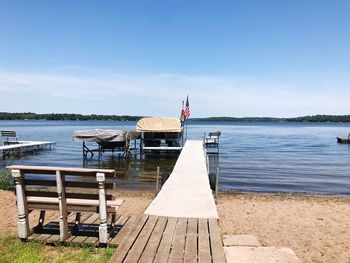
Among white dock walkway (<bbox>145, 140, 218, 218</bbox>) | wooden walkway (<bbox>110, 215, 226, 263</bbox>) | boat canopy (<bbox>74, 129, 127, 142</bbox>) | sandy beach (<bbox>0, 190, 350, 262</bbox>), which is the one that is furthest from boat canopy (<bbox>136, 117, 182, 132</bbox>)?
wooden walkway (<bbox>110, 215, 226, 263</bbox>)

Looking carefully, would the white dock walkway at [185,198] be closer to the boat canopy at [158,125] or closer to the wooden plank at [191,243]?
the wooden plank at [191,243]

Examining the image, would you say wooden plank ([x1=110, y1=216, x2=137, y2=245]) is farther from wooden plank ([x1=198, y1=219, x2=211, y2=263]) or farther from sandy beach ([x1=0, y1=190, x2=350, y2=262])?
sandy beach ([x1=0, y1=190, x2=350, y2=262])

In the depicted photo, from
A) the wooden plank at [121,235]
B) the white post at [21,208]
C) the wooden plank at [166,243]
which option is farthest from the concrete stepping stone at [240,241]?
the white post at [21,208]

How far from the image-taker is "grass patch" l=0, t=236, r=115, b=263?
5.82 meters

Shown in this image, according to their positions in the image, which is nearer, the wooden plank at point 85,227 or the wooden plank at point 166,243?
the wooden plank at point 166,243

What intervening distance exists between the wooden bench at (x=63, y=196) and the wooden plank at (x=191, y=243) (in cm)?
158

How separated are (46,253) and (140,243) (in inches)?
86.7

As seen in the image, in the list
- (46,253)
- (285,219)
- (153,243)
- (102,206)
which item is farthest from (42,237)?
(285,219)

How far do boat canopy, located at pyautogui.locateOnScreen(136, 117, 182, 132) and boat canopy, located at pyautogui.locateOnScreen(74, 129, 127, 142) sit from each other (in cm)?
356

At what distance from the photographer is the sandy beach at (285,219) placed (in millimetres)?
8148

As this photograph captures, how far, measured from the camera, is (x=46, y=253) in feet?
20.1

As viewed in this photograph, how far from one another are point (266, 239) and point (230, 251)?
2278mm

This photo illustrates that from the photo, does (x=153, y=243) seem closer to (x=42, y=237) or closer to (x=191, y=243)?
(x=191, y=243)

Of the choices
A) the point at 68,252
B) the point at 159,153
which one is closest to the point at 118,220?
the point at 68,252
